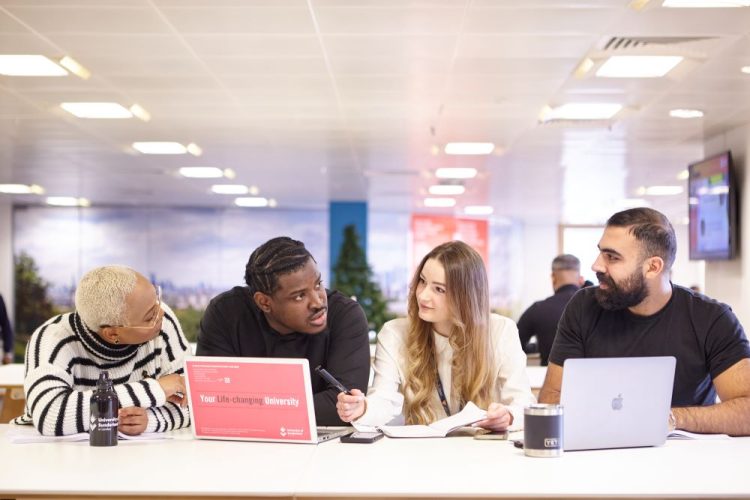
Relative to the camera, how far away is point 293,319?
3410 mm

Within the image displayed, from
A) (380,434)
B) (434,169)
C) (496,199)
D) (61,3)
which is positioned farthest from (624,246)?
(496,199)

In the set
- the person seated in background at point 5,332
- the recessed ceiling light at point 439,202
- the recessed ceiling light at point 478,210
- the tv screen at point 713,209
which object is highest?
the recessed ceiling light at point 439,202

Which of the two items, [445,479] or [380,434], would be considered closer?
[445,479]

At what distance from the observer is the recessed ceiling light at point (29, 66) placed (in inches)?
242

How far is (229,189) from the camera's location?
14.5 meters

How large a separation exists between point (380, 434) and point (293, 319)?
0.61 meters

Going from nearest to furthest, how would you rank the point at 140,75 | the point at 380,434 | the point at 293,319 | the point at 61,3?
the point at 380,434, the point at 293,319, the point at 61,3, the point at 140,75

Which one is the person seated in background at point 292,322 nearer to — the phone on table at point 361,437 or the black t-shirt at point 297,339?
the black t-shirt at point 297,339

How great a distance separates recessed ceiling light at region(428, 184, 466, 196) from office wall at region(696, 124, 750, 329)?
5054 millimetres

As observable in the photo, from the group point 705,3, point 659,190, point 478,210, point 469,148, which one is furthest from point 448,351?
point 478,210

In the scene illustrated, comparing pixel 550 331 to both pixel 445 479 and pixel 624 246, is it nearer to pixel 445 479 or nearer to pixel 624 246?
pixel 624 246

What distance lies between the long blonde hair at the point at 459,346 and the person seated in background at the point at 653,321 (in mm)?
312

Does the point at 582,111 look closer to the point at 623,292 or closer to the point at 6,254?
the point at 623,292

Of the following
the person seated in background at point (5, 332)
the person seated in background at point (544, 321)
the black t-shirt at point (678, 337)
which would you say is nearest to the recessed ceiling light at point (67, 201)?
the person seated in background at point (5, 332)
